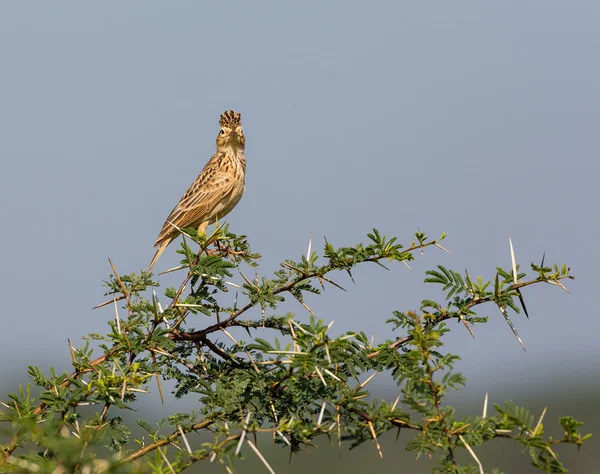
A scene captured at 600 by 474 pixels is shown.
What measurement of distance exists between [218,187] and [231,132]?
0.98 metres

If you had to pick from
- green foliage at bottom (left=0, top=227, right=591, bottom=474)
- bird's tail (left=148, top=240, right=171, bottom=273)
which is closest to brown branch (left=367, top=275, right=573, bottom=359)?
green foliage at bottom (left=0, top=227, right=591, bottom=474)

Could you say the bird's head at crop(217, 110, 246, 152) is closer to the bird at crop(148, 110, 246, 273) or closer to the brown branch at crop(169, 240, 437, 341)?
the bird at crop(148, 110, 246, 273)

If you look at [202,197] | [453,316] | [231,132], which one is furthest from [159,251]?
[453,316]

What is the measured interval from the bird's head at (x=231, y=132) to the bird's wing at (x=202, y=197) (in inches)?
19.9

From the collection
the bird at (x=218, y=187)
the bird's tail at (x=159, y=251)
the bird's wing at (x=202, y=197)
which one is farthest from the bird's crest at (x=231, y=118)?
the bird's tail at (x=159, y=251)

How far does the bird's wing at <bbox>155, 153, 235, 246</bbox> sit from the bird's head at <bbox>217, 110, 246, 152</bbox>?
1.66ft

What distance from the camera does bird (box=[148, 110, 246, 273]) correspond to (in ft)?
34.1

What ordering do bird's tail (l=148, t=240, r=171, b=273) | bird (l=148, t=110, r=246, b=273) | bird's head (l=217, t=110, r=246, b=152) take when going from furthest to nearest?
bird's head (l=217, t=110, r=246, b=152) → bird (l=148, t=110, r=246, b=273) → bird's tail (l=148, t=240, r=171, b=273)

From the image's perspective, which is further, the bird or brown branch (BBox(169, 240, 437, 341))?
the bird

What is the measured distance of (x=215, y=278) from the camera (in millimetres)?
5168

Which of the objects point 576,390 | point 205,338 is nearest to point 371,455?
point 205,338

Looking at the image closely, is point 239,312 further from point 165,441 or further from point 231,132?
point 231,132

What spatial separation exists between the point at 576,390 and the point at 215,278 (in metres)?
47.5

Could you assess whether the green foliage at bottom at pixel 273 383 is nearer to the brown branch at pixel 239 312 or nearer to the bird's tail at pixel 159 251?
the brown branch at pixel 239 312
